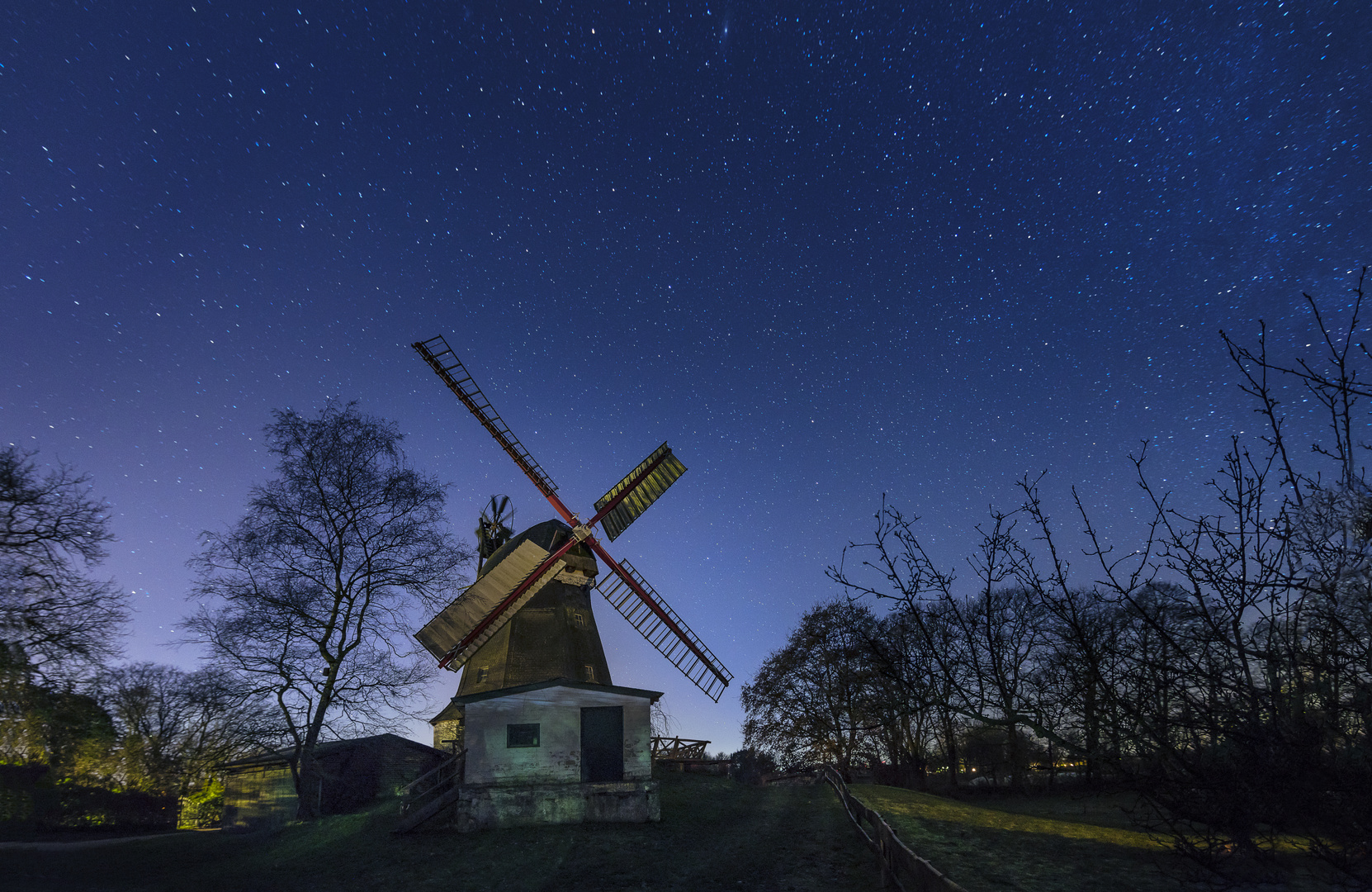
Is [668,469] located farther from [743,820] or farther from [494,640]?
[743,820]

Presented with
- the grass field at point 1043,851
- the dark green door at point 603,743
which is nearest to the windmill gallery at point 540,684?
the dark green door at point 603,743

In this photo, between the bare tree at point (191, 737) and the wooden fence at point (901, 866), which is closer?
the wooden fence at point (901, 866)

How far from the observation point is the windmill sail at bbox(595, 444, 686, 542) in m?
31.9

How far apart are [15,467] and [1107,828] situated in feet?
98.9

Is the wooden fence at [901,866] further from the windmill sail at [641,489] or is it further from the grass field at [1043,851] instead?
the windmill sail at [641,489]

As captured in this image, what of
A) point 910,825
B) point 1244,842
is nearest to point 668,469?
point 910,825

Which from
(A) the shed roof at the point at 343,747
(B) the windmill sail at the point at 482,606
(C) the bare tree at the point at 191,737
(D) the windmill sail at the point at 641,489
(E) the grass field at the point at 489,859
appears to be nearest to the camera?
(E) the grass field at the point at 489,859

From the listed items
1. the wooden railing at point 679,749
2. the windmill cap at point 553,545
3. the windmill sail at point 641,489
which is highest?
the windmill sail at point 641,489

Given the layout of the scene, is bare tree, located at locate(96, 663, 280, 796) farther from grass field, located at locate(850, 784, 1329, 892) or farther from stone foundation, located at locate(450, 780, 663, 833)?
grass field, located at locate(850, 784, 1329, 892)

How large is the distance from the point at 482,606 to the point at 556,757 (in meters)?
6.93

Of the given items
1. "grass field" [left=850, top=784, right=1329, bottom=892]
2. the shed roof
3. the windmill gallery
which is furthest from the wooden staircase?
"grass field" [left=850, top=784, right=1329, bottom=892]

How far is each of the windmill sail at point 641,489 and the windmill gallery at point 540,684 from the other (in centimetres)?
8

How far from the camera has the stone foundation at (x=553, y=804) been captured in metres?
19.9

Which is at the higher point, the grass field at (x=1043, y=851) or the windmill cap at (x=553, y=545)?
the windmill cap at (x=553, y=545)
